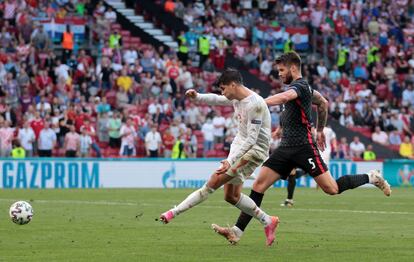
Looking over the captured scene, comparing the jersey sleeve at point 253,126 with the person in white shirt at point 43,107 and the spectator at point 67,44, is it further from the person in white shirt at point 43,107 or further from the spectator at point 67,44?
the spectator at point 67,44

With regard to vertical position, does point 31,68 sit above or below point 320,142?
below

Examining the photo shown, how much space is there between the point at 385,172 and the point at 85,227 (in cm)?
2286

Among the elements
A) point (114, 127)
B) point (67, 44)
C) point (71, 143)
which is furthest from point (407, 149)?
point (71, 143)

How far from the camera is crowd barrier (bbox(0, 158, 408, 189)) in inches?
1339

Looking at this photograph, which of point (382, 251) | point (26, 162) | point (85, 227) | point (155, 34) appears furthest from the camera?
point (155, 34)

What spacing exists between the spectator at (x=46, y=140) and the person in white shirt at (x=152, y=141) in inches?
135

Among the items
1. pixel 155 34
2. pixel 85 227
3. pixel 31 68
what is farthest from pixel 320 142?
pixel 155 34

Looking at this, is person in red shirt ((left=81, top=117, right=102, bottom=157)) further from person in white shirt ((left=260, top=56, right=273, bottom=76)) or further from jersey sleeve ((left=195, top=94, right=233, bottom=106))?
jersey sleeve ((left=195, top=94, right=233, bottom=106))

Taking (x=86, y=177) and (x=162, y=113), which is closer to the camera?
(x=86, y=177)

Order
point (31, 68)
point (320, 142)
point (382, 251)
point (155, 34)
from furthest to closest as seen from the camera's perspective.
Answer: point (155, 34) < point (31, 68) < point (320, 142) < point (382, 251)

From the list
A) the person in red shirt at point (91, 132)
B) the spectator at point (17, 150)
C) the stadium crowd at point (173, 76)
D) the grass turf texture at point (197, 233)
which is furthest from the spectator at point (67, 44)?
the grass turf texture at point (197, 233)

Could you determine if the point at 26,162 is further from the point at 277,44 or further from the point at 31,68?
the point at 277,44

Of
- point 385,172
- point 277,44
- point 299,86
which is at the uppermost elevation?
point 299,86

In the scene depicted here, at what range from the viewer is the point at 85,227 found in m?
17.4
